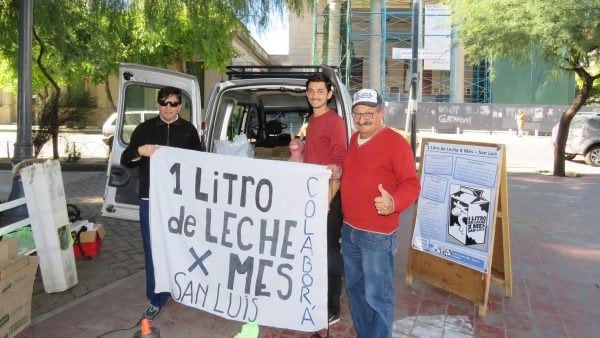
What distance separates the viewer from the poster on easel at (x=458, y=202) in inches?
177

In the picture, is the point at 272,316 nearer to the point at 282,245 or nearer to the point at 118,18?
the point at 282,245

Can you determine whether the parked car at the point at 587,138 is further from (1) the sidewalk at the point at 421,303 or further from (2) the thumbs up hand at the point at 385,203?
(2) the thumbs up hand at the point at 385,203

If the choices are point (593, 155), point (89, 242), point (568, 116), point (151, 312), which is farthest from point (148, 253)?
point (593, 155)

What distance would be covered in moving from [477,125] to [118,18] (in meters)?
29.2

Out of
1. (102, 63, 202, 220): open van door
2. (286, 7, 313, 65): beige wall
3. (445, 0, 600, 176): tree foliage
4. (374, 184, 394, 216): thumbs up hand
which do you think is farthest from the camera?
(286, 7, 313, 65): beige wall

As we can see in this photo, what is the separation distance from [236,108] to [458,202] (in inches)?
137

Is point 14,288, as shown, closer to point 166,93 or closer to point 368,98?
point 166,93

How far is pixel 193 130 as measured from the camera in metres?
4.41

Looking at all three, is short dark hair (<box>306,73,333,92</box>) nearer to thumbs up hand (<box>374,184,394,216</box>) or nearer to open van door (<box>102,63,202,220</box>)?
thumbs up hand (<box>374,184,394,216</box>)

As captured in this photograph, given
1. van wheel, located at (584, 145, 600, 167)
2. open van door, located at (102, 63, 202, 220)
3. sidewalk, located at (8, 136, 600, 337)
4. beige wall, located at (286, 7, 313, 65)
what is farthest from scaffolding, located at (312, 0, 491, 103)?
sidewalk, located at (8, 136, 600, 337)

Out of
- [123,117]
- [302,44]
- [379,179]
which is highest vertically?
[302,44]

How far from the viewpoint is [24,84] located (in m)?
5.70

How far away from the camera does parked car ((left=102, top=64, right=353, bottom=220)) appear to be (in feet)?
17.0

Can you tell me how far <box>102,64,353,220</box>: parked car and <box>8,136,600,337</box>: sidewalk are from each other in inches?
31.2
